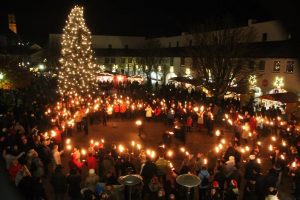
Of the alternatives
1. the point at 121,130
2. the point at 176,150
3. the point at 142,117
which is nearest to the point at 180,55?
the point at 142,117

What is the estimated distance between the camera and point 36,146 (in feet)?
40.9

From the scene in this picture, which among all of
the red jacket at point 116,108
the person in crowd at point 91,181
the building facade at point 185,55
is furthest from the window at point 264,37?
the person in crowd at point 91,181

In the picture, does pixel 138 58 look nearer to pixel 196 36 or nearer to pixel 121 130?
pixel 196 36

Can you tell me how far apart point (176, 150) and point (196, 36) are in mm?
14789

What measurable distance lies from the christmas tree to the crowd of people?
17.2 ft

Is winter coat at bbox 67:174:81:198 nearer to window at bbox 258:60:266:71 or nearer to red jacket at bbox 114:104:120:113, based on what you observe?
red jacket at bbox 114:104:120:113

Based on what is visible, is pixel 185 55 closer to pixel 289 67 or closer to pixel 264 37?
pixel 264 37

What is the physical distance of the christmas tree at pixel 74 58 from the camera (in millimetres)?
26766

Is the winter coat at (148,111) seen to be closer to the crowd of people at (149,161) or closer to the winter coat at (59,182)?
the crowd of people at (149,161)

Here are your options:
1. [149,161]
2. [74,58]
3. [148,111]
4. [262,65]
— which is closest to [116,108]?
[148,111]

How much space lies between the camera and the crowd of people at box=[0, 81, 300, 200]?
9.43 m

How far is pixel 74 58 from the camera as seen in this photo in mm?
26734

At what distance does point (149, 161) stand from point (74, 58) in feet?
59.2

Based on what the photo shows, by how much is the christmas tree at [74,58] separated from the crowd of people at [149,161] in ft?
17.2
